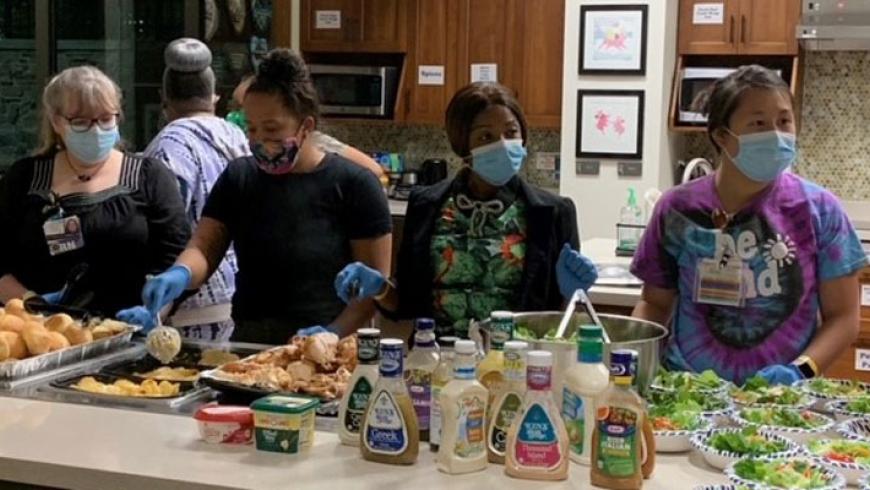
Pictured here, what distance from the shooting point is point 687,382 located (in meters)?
1.99

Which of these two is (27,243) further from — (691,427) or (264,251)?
(691,427)

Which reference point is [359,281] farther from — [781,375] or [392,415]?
[781,375]

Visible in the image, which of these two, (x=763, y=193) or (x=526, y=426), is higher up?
(x=763, y=193)

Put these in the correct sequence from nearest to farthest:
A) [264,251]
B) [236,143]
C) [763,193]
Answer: [763,193] → [264,251] → [236,143]

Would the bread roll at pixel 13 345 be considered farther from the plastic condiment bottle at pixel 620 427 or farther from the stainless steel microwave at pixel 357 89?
the stainless steel microwave at pixel 357 89

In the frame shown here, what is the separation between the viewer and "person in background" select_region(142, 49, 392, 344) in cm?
255

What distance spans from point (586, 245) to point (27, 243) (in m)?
2.31

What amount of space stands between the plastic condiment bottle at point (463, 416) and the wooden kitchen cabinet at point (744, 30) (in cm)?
388

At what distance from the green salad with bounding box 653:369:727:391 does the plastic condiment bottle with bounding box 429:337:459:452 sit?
0.44m

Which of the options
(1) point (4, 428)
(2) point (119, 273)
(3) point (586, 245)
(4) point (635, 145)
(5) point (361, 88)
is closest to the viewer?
(1) point (4, 428)

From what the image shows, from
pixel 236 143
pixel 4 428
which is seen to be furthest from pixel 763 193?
pixel 236 143

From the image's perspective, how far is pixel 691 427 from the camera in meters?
1.78

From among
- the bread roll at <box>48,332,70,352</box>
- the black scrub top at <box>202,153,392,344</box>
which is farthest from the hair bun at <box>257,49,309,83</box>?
the bread roll at <box>48,332,70,352</box>

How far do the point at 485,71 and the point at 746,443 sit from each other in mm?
4214
